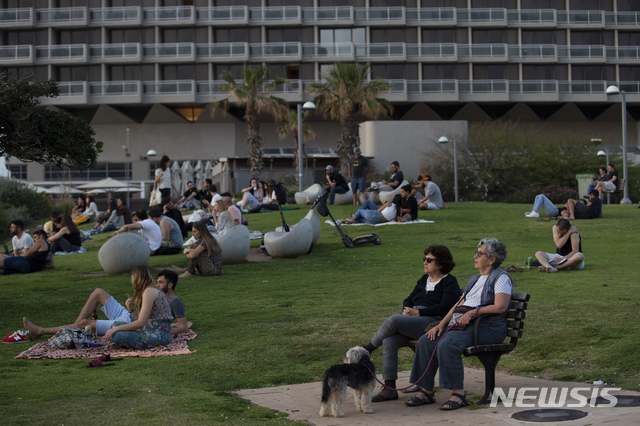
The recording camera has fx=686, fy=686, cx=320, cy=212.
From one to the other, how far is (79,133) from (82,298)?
2.59 m

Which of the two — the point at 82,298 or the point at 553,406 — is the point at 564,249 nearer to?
the point at 553,406

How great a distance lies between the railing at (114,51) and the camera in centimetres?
5047

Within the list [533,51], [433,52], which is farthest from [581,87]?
[433,52]

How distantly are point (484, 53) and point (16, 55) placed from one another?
34818mm

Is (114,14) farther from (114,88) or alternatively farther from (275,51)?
(275,51)

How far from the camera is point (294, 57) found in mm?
50812

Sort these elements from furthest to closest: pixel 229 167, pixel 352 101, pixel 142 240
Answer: pixel 229 167
pixel 352 101
pixel 142 240

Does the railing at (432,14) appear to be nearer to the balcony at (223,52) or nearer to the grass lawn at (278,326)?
the balcony at (223,52)

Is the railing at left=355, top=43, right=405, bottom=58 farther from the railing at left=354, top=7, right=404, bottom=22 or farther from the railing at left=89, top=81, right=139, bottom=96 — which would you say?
the railing at left=89, top=81, right=139, bottom=96

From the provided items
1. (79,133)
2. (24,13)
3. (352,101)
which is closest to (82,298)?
(79,133)

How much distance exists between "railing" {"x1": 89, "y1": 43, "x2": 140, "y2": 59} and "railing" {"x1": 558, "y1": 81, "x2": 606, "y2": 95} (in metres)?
32.2

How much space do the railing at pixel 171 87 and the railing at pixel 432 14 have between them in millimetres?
17639

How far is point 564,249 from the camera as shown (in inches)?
470

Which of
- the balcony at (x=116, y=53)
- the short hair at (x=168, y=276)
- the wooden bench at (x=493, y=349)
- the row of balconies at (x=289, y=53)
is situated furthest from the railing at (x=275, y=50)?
the wooden bench at (x=493, y=349)
